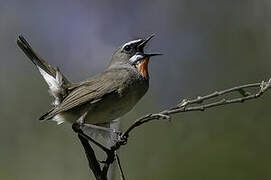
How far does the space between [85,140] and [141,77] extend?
2.67 feet

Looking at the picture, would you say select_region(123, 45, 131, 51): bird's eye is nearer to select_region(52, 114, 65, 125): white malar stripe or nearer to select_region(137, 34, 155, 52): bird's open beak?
select_region(137, 34, 155, 52): bird's open beak

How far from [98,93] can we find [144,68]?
27 cm

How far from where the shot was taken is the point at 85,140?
4.00ft

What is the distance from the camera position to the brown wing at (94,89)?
183 centimetres

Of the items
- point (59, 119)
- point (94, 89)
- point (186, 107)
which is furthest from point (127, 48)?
point (186, 107)

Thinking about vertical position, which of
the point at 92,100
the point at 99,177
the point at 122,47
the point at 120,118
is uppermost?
the point at 122,47

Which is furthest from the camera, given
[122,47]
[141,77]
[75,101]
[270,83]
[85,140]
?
[122,47]

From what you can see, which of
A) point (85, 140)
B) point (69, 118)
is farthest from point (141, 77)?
point (85, 140)

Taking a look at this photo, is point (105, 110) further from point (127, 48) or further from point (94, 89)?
point (127, 48)

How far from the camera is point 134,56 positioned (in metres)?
2.15

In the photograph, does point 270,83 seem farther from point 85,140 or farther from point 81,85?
point 81,85

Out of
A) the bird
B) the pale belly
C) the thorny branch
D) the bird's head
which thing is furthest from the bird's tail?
the thorny branch

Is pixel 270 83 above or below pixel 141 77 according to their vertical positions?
below

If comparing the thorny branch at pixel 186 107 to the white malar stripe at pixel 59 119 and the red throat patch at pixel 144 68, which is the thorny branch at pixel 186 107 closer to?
the white malar stripe at pixel 59 119
